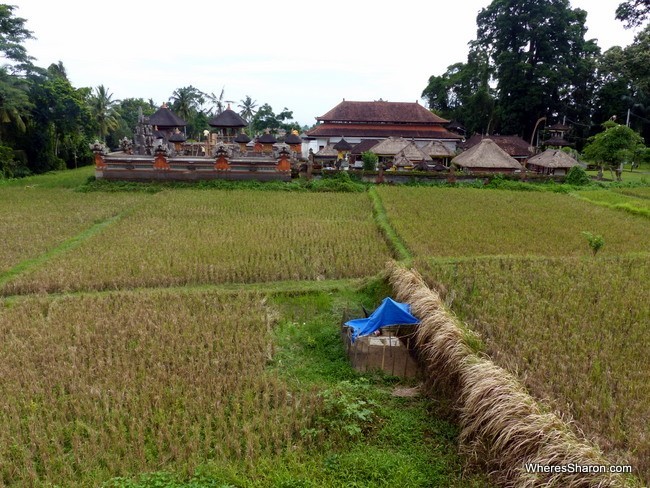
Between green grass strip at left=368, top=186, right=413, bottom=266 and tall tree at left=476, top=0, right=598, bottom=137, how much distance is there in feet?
88.0

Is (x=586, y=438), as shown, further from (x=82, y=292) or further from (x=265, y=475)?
(x=82, y=292)

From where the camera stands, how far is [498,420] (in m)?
4.63

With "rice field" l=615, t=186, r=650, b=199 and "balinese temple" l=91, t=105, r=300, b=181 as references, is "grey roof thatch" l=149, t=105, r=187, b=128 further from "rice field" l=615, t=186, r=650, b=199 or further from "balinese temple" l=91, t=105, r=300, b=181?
"rice field" l=615, t=186, r=650, b=199

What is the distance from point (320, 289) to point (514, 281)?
3902 millimetres

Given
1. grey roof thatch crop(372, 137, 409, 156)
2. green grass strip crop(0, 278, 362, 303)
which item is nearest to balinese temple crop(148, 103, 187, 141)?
grey roof thatch crop(372, 137, 409, 156)

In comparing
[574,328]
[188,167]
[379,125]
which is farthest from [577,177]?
[574,328]

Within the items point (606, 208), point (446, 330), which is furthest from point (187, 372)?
point (606, 208)

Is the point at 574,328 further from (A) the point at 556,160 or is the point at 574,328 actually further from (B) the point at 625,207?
(A) the point at 556,160

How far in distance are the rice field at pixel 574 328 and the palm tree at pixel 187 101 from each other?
48991 millimetres

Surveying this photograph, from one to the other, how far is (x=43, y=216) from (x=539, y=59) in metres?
40.6

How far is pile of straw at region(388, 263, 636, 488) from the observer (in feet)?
12.8

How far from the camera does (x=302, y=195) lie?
21891 mm

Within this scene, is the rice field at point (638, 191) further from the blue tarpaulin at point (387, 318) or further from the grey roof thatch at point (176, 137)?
the grey roof thatch at point (176, 137)

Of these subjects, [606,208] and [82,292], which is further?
[606,208]
